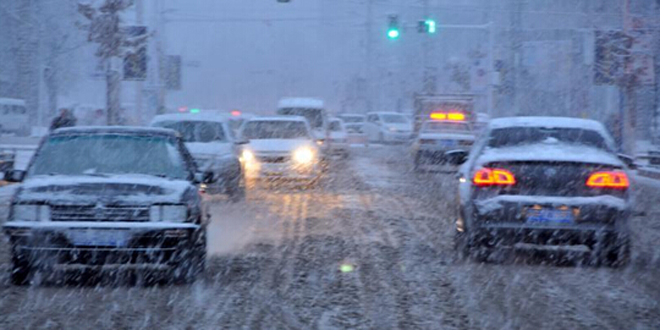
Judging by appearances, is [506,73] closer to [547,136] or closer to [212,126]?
[212,126]

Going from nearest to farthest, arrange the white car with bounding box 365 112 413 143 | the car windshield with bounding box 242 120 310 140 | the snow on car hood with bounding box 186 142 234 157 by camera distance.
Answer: the snow on car hood with bounding box 186 142 234 157
the car windshield with bounding box 242 120 310 140
the white car with bounding box 365 112 413 143

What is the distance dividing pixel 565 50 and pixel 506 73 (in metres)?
8.56

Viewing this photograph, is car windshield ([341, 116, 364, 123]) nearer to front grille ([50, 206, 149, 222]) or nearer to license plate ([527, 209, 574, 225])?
license plate ([527, 209, 574, 225])

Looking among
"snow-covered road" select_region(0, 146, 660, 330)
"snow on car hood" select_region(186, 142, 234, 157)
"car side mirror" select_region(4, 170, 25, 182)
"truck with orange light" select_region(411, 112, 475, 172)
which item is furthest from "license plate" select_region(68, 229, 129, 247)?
"truck with orange light" select_region(411, 112, 475, 172)

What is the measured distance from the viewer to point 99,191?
9.20 m

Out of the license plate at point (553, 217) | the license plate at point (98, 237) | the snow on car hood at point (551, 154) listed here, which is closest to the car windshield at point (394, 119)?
the snow on car hood at point (551, 154)

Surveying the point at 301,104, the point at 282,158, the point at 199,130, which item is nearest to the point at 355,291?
the point at 199,130

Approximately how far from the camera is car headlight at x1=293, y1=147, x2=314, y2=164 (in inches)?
891

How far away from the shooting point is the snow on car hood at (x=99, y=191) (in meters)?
9.16

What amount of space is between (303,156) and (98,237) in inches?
540

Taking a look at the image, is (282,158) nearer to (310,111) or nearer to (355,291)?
(310,111)

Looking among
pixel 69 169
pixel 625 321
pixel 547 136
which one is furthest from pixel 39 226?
pixel 547 136

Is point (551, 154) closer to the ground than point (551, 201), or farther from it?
farther from it

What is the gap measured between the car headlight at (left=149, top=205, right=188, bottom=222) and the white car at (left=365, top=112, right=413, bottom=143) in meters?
41.3
